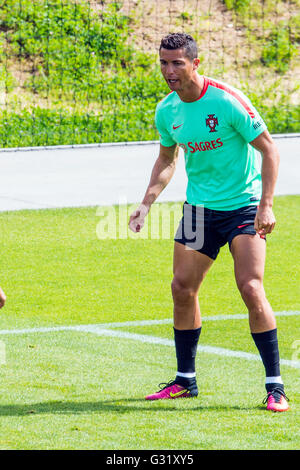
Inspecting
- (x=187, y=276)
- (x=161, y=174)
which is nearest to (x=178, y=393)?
(x=187, y=276)

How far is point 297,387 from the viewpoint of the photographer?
6.30 m

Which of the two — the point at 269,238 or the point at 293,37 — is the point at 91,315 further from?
the point at 293,37

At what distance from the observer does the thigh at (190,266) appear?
20.1 feet

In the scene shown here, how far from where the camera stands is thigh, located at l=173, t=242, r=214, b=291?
612cm

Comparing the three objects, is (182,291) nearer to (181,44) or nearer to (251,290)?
(251,290)

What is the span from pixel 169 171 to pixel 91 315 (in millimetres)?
2235

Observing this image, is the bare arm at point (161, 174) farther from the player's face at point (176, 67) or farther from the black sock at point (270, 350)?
the black sock at point (270, 350)

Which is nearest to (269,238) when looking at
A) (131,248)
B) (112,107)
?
(131,248)

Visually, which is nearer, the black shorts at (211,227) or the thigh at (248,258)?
the thigh at (248,258)

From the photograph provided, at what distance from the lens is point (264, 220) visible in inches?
228

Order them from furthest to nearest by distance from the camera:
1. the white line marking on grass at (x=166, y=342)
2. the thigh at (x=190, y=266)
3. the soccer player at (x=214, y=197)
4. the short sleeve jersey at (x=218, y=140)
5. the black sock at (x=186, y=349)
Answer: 1. the white line marking on grass at (x=166, y=342)
2. the black sock at (x=186, y=349)
3. the thigh at (x=190, y=266)
4. the short sleeve jersey at (x=218, y=140)
5. the soccer player at (x=214, y=197)

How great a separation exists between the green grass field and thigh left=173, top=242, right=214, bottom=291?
64 cm

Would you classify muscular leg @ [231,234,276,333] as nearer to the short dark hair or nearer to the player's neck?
the player's neck

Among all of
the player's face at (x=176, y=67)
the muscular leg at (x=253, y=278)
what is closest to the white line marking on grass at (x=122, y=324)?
the muscular leg at (x=253, y=278)
